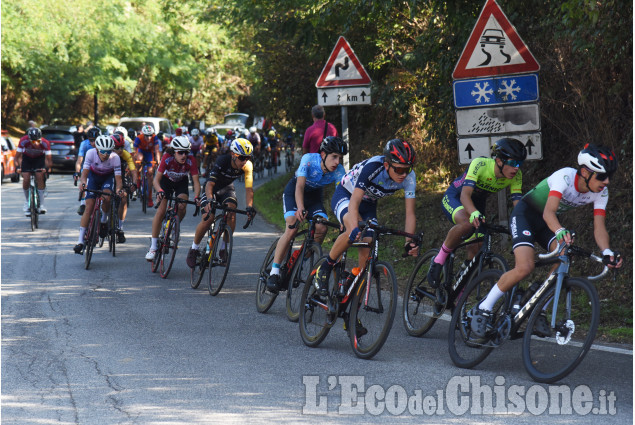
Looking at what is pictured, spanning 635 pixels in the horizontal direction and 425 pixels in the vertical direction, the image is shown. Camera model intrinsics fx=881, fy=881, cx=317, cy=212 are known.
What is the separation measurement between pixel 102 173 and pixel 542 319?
28.0 ft

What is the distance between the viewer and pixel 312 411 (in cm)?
562

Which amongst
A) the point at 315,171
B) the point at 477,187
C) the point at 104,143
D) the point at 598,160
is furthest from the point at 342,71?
the point at 598,160

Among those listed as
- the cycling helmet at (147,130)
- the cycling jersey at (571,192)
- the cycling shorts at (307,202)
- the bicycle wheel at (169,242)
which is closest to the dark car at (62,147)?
the cycling helmet at (147,130)

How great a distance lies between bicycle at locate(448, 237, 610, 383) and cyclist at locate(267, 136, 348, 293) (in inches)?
80.0

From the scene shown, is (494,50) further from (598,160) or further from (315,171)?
(598,160)

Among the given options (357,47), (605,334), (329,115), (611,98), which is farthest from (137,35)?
(605,334)

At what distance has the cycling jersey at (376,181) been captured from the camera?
736cm

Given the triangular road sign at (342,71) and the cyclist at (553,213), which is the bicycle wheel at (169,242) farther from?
the cyclist at (553,213)

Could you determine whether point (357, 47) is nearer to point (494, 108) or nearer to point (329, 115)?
point (329, 115)

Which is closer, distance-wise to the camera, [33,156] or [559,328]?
[559,328]

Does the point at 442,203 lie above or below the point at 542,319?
above

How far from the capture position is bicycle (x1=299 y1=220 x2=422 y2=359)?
6805 mm

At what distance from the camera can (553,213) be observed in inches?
248

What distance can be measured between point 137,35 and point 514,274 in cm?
4043
